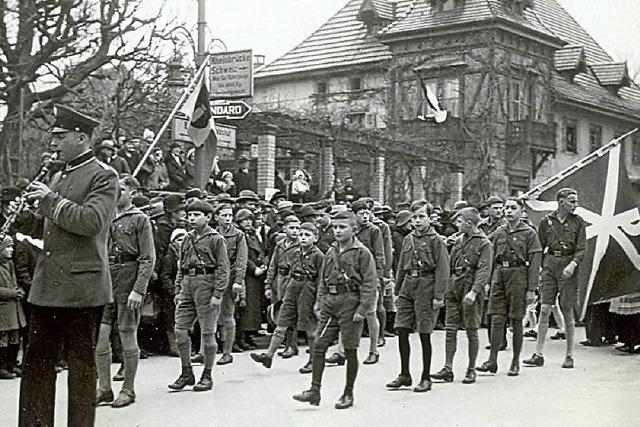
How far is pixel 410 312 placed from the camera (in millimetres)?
10656

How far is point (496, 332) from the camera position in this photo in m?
12.0

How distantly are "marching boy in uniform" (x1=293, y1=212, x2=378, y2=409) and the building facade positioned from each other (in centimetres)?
2285

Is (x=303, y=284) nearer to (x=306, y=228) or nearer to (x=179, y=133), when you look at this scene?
(x=306, y=228)

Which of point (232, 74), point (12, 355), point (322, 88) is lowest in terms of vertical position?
point (12, 355)

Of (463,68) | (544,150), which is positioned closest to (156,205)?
(463,68)

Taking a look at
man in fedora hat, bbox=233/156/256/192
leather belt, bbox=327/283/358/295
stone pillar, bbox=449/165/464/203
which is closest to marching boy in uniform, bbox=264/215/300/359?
leather belt, bbox=327/283/358/295

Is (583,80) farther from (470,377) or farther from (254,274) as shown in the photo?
(470,377)

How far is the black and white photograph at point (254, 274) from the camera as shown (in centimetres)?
682

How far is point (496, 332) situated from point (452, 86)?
2720cm

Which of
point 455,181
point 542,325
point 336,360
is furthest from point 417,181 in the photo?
point 336,360

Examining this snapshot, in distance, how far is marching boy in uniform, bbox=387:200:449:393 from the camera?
10.5m

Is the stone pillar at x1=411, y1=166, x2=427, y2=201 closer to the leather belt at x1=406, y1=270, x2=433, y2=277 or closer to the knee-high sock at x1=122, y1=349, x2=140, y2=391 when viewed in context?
the leather belt at x1=406, y1=270, x2=433, y2=277

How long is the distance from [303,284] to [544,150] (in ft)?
100

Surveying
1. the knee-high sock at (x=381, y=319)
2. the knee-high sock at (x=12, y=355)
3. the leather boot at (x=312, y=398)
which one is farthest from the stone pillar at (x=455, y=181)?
the leather boot at (x=312, y=398)
